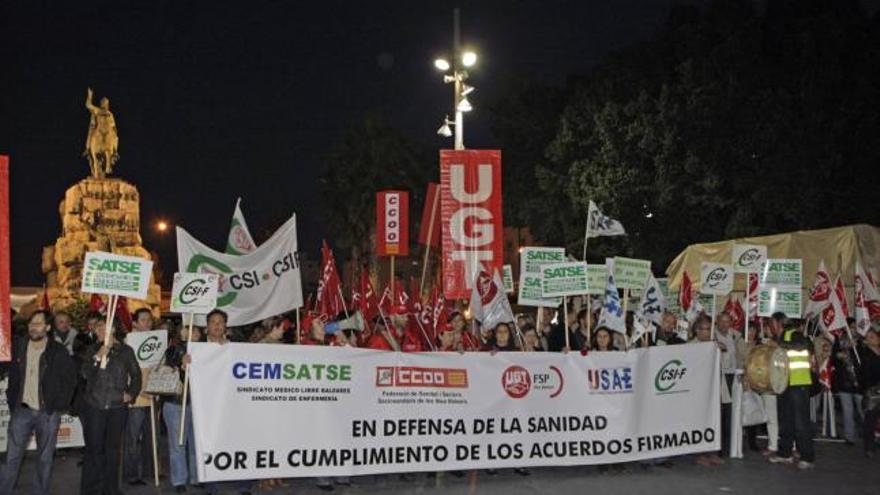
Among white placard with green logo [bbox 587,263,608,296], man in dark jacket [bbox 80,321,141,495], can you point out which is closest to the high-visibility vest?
white placard with green logo [bbox 587,263,608,296]

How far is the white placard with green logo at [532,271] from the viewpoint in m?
13.5

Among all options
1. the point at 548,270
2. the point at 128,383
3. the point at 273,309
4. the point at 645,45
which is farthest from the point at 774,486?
the point at 645,45

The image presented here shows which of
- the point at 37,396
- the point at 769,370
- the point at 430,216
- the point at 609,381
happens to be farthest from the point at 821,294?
the point at 37,396

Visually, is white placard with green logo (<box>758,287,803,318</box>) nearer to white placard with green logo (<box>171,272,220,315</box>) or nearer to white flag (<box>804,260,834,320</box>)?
white flag (<box>804,260,834,320</box>)

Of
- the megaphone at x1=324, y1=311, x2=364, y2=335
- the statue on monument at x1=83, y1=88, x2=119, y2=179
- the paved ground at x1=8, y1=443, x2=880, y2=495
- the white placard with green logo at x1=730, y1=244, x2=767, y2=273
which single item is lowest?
the paved ground at x1=8, y1=443, x2=880, y2=495

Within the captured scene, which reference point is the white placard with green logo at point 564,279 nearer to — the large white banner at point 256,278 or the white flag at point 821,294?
the large white banner at point 256,278

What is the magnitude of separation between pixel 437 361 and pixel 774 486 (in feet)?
13.7

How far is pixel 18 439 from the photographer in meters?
9.12

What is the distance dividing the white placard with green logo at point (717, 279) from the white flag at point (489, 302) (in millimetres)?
2972

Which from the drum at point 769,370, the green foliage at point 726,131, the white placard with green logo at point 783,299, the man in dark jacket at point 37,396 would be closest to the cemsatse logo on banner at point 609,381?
the drum at point 769,370

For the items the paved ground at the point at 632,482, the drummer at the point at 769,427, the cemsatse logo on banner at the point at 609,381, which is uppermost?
the cemsatse logo on banner at the point at 609,381

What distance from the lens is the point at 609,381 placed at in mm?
11023

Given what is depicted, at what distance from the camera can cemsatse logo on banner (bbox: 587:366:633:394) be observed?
10953mm

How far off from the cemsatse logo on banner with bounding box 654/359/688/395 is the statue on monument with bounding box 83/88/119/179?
3091 centimetres
